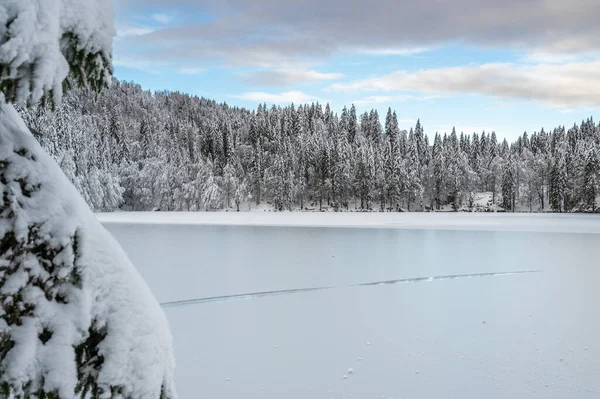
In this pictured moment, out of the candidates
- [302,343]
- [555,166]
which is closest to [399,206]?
[555,166]

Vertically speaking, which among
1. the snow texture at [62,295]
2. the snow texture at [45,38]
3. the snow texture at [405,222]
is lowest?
the snow texture at [405,222]

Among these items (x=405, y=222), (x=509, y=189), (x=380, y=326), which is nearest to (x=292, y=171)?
(x=509, y=189)

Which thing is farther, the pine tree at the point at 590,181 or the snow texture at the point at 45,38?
the pine tree at the point at 590,181

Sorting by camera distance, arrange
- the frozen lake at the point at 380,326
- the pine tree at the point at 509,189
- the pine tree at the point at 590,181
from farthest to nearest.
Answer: the pine tree at the point at 509,189
the pine tree at the point at 590,181
the frozen lake at the point at 380,326

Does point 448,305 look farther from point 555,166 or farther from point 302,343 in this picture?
point 555,166

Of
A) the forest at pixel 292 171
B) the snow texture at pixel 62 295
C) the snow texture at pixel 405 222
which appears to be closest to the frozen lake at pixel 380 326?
the snow texture at pixel 62 295

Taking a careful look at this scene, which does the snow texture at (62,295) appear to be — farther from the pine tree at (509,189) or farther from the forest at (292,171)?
the pine tree at (509,189)

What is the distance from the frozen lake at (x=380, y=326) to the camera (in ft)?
15.8

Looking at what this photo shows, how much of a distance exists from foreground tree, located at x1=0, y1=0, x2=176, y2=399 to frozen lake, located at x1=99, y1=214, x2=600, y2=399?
3.56m

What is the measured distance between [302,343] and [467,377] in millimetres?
2020

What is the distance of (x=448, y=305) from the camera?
8180 millimetres

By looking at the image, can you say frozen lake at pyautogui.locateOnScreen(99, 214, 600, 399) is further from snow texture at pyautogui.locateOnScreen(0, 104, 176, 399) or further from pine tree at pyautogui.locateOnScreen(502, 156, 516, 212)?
pine tree at pyautogui.locateOnScreen(502, 156, 516, 212)

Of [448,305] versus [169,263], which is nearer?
[448,305]

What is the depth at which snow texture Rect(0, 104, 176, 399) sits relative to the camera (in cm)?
115
